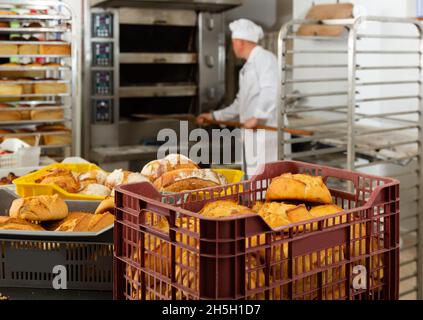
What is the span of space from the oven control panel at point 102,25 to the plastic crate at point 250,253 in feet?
13.4

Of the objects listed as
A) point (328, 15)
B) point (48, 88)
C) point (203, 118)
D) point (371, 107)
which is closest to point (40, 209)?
point (48, 88)

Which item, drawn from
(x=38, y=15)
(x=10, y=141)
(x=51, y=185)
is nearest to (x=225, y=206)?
(x=51, y=185)

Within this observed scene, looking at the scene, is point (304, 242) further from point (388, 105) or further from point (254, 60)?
point (254, 60)

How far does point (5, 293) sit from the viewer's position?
56.7 inches

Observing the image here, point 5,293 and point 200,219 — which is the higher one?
point 200,219

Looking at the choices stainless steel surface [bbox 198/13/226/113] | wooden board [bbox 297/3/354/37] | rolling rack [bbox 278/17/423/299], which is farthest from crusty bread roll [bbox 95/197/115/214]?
stainless steel surface [bbox 198/13/226/113]

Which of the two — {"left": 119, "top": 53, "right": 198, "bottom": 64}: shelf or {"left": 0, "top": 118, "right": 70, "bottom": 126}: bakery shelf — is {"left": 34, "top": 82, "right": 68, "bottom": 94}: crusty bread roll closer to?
{"left": 0, "top": 118, "right": 70, "bottom": 126}: bakery shelf

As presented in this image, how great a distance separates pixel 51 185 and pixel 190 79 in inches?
163

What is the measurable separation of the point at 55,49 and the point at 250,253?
3716 millimetres

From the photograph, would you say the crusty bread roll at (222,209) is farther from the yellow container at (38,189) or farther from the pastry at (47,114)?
the pastry at (47,114)

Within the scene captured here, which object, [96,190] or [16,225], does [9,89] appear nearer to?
[96,190]

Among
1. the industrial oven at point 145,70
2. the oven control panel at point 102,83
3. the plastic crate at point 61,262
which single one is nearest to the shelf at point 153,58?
the industrial oven at point 145,70

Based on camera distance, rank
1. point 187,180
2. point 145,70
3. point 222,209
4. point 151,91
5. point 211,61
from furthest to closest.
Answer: point 145,70
point 211,61
point 151,91
point 187,180
point 222,209

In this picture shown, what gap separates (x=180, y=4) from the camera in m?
5.33
